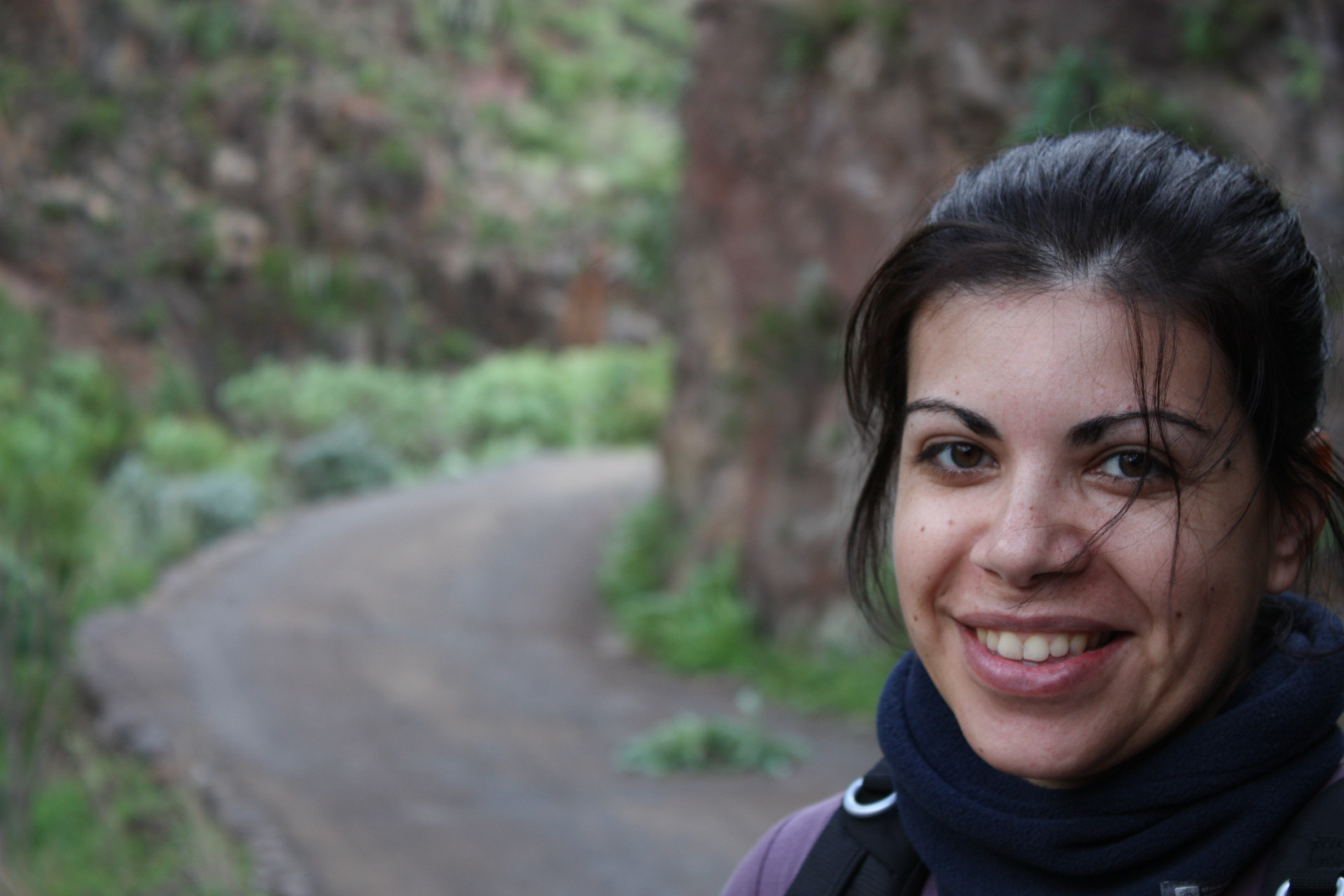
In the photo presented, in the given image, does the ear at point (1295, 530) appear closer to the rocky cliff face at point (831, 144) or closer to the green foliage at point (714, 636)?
the rocky cliff face at point (831, 144)

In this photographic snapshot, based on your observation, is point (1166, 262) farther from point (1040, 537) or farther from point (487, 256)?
point (487, 256)

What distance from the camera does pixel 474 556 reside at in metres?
13.0

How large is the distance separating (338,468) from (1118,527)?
702 inches

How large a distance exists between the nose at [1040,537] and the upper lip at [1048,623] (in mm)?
34

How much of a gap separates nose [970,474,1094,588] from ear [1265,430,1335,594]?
8.5 inches

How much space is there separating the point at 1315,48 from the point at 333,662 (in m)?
7.41

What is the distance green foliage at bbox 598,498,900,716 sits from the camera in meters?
7.78

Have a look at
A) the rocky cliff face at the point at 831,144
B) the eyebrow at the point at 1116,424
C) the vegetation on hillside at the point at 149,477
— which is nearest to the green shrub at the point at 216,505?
the vegetation on hillside at the point at 149,477

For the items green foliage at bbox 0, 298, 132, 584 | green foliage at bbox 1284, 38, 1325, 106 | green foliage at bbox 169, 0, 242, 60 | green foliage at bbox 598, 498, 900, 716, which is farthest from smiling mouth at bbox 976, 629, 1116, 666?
green foliage at bbox 169, 0, 242, 60

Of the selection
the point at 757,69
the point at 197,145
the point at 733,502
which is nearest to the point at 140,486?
the point at 733,502

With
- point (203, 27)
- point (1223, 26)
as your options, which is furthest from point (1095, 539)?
point (203, 27)

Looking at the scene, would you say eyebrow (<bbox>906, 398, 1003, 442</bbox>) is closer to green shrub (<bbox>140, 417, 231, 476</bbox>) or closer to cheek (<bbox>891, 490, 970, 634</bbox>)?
cheek (<bbox>891, 490, 970, 634</bbox>)

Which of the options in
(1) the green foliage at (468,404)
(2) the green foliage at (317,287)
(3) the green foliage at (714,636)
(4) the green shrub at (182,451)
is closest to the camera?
(3) the green foliage at (714,636)

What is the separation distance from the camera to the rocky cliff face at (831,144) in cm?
652
